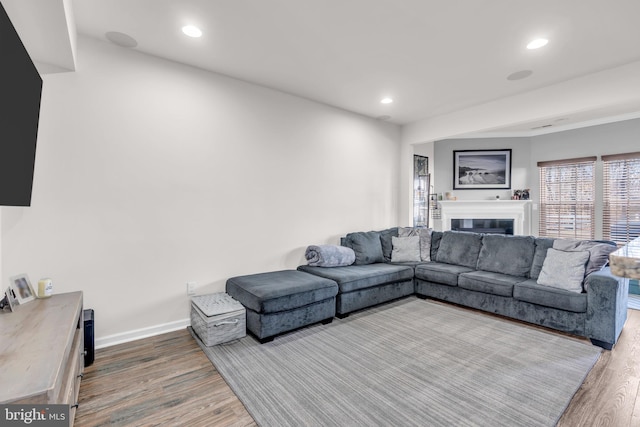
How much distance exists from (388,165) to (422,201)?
1181mm

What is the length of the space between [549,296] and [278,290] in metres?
2.67

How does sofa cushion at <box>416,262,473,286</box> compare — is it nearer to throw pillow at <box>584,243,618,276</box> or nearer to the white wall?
throw pillow at <box>584,243,618,276</box>

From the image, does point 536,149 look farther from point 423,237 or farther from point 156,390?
point 156,390

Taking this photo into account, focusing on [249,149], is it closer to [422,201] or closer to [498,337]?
[498,337]

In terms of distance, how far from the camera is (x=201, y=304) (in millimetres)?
2857

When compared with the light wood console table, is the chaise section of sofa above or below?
below

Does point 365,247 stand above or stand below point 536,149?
below

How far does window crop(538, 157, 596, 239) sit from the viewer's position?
18.0 feet

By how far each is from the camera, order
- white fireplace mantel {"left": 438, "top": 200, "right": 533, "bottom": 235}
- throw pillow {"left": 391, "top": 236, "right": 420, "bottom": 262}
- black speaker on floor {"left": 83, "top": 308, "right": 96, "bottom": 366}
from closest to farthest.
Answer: black speaker on floor {"left": 83, "top": 308, "right": 96, "bottom": 366} < throw pillow {"left": 391, "top": 236, "right": 420, "bottom": 262} < white fireplace mantel {"left": 438, "top": 200, "right": 533, "bottom": 235}

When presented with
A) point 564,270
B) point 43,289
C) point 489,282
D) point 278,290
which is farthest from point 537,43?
point 43,289

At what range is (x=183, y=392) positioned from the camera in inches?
80.7

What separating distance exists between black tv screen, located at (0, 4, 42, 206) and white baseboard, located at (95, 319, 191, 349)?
1.43 m

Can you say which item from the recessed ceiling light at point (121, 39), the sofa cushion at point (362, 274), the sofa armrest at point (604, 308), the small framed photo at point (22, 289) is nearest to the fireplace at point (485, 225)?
the sofa cushion at point (362, 274)

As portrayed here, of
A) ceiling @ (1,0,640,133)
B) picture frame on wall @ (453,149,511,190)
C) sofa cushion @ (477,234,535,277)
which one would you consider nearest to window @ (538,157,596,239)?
picture frame on wall @ (453,149,511,190)
